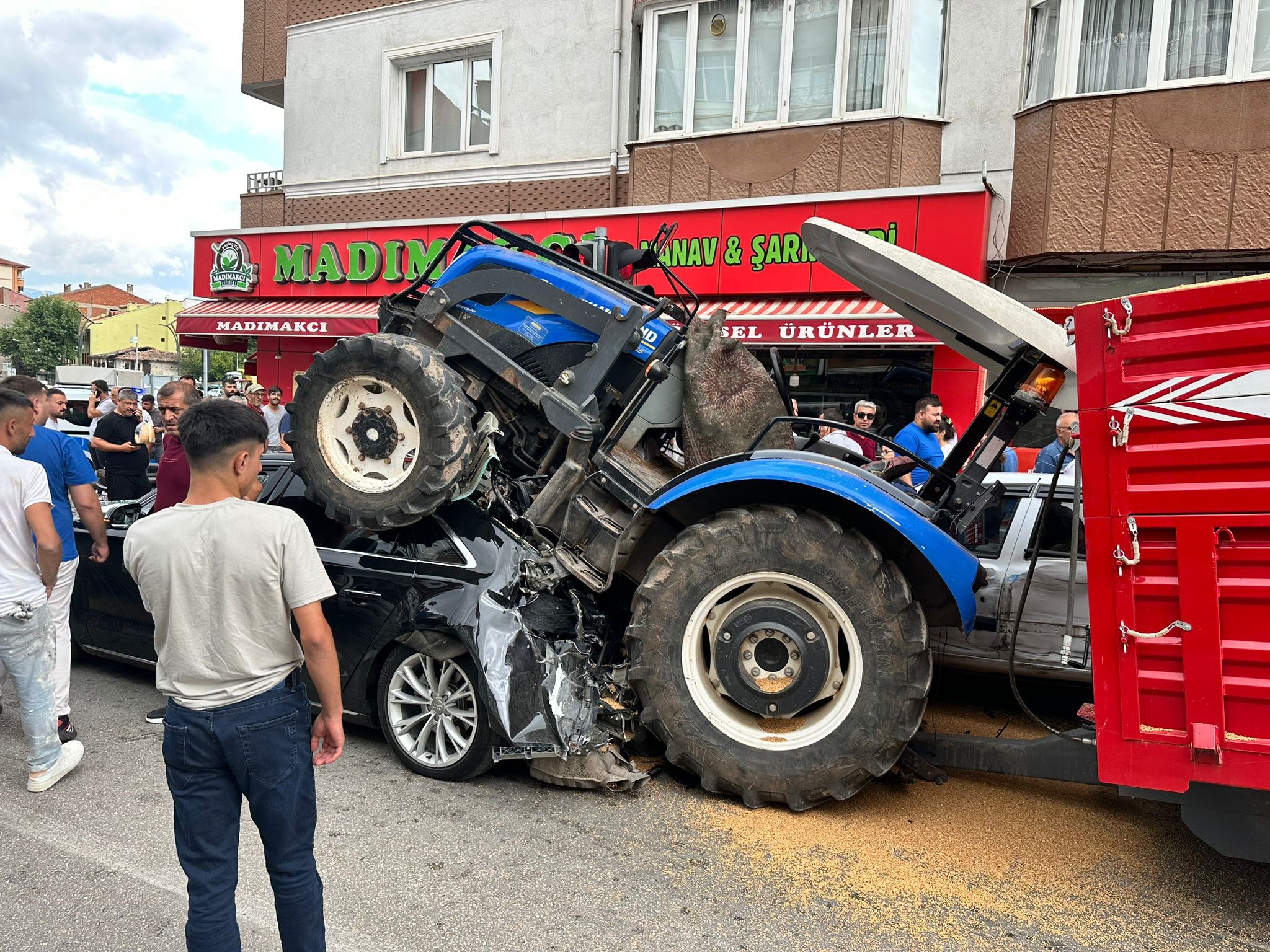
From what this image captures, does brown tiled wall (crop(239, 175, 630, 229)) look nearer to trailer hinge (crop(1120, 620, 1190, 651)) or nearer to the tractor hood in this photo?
the tractor hood

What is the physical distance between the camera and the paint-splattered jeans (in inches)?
165

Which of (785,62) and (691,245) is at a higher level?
(785,62)

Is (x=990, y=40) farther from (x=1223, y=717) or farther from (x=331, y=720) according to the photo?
(x=331, y=720)

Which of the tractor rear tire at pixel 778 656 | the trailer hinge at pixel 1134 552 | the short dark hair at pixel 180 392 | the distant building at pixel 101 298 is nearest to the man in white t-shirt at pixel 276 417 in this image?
the short dark hair at pixel 180 392

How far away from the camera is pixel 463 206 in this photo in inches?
567

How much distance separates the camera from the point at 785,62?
11.7 metres

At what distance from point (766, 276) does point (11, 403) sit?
902cm

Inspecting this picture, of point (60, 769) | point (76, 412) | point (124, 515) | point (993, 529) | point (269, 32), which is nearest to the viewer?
point (60, 769)

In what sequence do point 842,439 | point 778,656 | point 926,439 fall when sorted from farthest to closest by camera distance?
point 842,439 < point 926,439 < point 778,656

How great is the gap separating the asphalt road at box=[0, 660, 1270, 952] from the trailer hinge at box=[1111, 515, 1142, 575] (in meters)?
1.30

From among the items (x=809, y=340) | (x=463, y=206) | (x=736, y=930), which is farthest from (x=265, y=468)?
(x=463, y=206)

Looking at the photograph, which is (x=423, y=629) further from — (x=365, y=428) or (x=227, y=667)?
(x=227, y=667)

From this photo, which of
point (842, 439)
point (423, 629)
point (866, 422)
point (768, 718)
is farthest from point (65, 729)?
point (866, 422)

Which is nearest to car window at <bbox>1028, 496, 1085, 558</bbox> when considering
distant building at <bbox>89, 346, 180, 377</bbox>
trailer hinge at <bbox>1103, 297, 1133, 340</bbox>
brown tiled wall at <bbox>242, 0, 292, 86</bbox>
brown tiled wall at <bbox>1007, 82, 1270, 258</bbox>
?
trailer hinge at <bbox>1103, 297, 1133, 340</bbox>
